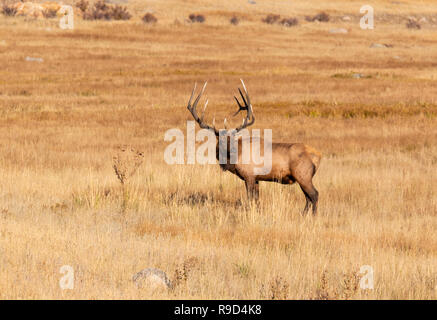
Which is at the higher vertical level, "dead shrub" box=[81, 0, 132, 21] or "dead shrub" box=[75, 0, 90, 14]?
"dead shrub" box=[75, 0, 90, 14]

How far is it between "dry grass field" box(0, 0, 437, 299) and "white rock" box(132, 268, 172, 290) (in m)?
0.11

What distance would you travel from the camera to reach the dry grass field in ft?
22.7

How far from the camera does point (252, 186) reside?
10.3m

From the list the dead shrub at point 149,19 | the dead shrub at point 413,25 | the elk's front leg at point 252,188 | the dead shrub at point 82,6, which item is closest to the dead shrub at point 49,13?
the dead shrub at point 82,6

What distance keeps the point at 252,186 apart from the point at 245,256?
2841mm

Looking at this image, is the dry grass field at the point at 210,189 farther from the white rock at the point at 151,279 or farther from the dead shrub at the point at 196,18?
the dead shrub at the point at 196,18

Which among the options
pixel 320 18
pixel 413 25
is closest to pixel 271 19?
pixel 320 18

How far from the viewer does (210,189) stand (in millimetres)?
12828

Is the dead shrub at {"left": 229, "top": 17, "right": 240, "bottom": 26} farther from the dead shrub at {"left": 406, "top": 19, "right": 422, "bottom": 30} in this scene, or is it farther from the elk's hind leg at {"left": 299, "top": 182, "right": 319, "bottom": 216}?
the elk's hind leg at {"left": 299, "top": 182, "right": 319, "bottom": 216}

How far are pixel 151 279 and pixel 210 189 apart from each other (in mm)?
6418

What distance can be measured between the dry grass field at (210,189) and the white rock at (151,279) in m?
0.11

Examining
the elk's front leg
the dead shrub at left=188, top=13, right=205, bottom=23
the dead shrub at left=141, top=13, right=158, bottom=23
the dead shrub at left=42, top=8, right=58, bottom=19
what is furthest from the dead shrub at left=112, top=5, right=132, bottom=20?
the elk's front leg

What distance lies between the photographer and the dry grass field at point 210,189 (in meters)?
6.91

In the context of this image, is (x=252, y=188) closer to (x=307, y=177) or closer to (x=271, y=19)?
(x=307, y=177)
